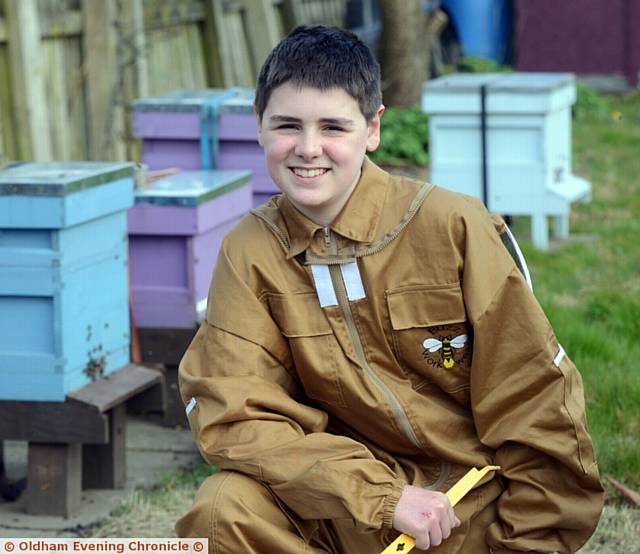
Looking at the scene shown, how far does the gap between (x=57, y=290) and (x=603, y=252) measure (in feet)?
12.5

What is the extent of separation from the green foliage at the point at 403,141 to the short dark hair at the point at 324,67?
6528 mm

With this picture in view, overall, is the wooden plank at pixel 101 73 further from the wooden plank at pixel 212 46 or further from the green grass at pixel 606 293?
the green grass at pixel 606 293

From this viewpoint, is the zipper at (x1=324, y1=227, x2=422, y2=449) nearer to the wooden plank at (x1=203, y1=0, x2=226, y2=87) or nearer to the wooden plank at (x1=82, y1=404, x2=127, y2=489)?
the wooden plank at (x1=82, y1=404, x2=127, y2=489)

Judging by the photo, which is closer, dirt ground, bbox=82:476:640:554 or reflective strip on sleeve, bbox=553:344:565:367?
reflective strip on sleeve, bbox=553:344:565:367

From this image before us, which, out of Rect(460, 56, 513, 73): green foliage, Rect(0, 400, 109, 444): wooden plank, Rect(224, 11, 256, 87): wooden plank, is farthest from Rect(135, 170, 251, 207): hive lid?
Rect(460, 56, 513, 73): green foliage

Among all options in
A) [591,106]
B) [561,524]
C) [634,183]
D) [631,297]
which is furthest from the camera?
[591,106]

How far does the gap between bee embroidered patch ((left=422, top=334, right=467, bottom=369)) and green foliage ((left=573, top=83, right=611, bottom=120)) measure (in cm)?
942

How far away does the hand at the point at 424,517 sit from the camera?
2465 millimetres

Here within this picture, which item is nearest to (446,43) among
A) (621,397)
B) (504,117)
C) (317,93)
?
(504,117)

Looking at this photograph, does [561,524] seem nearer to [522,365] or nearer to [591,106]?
[522,365]

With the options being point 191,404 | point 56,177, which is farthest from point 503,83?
point 191,404

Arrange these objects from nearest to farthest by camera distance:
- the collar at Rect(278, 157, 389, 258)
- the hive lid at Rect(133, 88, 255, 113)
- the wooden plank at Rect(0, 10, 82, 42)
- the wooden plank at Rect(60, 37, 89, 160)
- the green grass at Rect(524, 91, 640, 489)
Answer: the collar at Rect(278, 157, 389, 258) < the green grass at Rect(524, 91, 640, 489) < the hive lid at Rect(133, 88, 255, 113) < the wooden plank at Rect(0, 10, 82, 42) < the wooden plank at Rect(60, 37, 89, 160)

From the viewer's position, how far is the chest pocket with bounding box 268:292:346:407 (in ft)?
8.88

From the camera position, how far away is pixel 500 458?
2.71m
